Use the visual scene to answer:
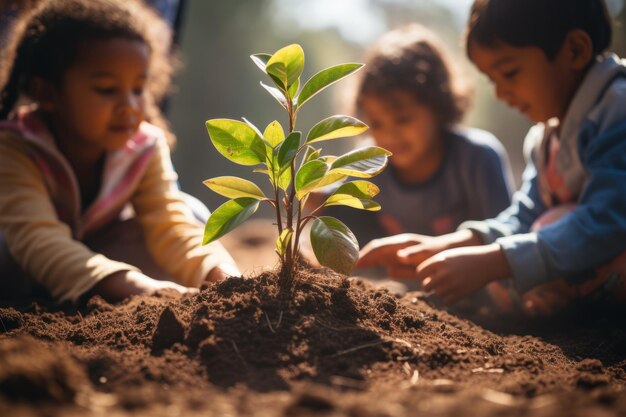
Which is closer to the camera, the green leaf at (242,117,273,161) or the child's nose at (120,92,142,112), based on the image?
the green leaf at (242,117,273,161)

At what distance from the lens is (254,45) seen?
35.4 feet

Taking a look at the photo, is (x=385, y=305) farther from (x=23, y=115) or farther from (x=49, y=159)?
(x=23, y=115)

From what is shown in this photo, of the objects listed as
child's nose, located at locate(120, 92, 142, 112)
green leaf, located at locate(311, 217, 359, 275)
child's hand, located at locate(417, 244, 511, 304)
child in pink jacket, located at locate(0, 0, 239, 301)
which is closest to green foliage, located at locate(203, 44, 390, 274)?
green leaf, located at locate(311, 217, 359, 275)

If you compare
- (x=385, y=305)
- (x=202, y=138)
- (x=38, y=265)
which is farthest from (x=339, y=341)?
(x=202, y=138)

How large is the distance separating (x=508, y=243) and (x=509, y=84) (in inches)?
30.0

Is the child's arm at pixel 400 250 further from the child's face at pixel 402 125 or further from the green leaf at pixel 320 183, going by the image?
the child's face at pixel 402 125

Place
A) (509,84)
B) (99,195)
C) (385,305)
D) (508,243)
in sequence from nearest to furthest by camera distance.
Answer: (385,305) < (508,243) < (509,84) < (99,195)

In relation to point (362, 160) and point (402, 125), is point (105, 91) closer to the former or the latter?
point (362, 160)

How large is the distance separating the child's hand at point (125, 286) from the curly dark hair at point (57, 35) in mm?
1054

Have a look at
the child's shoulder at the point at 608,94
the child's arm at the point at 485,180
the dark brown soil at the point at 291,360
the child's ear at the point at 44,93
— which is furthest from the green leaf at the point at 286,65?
the child's arm at the point at 485,180

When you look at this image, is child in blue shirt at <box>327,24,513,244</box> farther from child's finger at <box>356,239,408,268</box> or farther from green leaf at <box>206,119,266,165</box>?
green leaf at <box>206,119,266,165</box>

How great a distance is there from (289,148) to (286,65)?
0.22 metres

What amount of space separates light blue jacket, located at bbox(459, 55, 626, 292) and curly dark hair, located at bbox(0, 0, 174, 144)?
1876 mm

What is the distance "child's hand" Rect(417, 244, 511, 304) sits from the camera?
6.45ft
